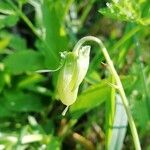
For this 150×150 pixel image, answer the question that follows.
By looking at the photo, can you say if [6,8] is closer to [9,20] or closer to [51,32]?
[9,20]

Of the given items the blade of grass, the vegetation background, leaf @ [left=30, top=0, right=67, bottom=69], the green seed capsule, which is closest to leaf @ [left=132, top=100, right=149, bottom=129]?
the vegetation background

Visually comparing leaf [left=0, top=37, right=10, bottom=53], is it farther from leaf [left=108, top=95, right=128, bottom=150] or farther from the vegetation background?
leaf [left=108, top=95, right=128, bottom=150]

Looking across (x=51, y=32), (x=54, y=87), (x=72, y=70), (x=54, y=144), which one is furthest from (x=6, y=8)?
(x=72, y=70)

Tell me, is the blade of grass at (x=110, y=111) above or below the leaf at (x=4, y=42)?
below

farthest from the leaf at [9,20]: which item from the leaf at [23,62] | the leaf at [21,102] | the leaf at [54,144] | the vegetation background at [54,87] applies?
the leaf at [54,144]

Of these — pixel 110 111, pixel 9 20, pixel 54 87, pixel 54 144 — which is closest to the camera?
pixel 110 111

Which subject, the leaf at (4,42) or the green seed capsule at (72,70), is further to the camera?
the leaf at (4,42)

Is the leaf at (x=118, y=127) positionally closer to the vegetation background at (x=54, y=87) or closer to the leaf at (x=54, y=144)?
the vegetation background at (x=54, y=87)
